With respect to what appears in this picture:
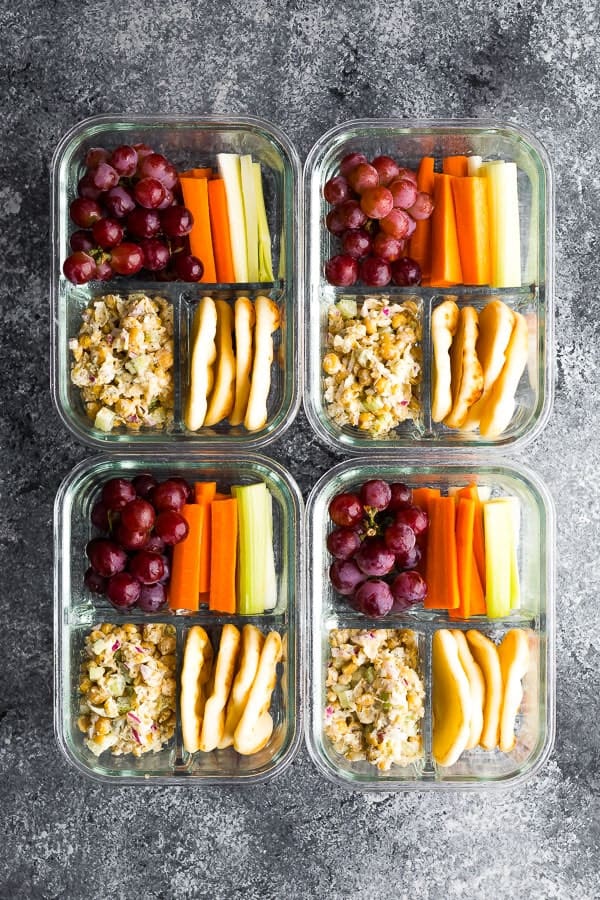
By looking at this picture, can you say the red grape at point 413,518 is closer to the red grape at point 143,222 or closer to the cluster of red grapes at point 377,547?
the cluster of red grapes at point 377,547

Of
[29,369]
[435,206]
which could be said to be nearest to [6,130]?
[29,369]

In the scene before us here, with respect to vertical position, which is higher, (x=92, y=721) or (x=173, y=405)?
(x=173, y=405)

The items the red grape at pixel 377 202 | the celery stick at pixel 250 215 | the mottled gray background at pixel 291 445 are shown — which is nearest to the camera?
the red grape at pixel 377 202

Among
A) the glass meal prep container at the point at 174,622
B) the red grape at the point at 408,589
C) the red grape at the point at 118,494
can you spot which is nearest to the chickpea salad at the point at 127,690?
the glass meal prep container at the point at 174,622

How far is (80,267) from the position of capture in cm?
141

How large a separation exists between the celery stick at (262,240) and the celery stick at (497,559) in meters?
0.63

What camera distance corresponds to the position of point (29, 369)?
1631mm

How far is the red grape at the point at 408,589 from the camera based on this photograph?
1438 millimetres

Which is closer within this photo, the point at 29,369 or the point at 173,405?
the point at 173,405

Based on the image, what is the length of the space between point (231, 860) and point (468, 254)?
4.47ft

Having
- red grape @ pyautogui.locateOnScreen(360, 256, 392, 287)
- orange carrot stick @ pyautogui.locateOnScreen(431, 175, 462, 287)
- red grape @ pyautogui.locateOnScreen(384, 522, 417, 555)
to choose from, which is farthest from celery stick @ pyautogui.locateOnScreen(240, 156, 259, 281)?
red grape @ pyautogui.locateOnScreen(384, 522, 417, 555)

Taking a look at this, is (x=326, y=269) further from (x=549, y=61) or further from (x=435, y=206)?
(x=549, y=61)

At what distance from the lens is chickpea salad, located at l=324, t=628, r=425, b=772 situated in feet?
4.69

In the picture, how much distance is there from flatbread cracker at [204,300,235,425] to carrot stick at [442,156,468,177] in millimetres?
522
